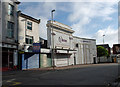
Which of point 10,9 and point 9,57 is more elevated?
point 10,9

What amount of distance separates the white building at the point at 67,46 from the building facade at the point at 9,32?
7764 millimetres

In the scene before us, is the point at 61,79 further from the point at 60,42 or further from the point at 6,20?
the point at 60,42

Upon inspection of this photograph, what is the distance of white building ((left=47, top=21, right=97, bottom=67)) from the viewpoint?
30.1 m

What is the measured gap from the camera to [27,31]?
24.5m

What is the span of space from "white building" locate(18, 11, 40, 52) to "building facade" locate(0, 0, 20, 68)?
1.03 meters

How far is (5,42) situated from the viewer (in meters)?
19.3

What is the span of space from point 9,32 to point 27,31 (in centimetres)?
397

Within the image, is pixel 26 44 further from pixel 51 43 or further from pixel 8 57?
pixel 51 43

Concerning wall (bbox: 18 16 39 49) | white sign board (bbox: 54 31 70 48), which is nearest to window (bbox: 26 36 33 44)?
wall (bbox: 18 16 39 49)

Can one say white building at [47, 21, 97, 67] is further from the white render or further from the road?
the road

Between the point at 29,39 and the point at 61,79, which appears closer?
the point at 61,79

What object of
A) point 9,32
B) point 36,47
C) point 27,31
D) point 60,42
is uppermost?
point 27,31

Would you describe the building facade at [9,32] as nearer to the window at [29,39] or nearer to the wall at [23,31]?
the wall at [23,31]

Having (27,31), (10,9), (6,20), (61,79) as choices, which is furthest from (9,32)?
(61,79)
